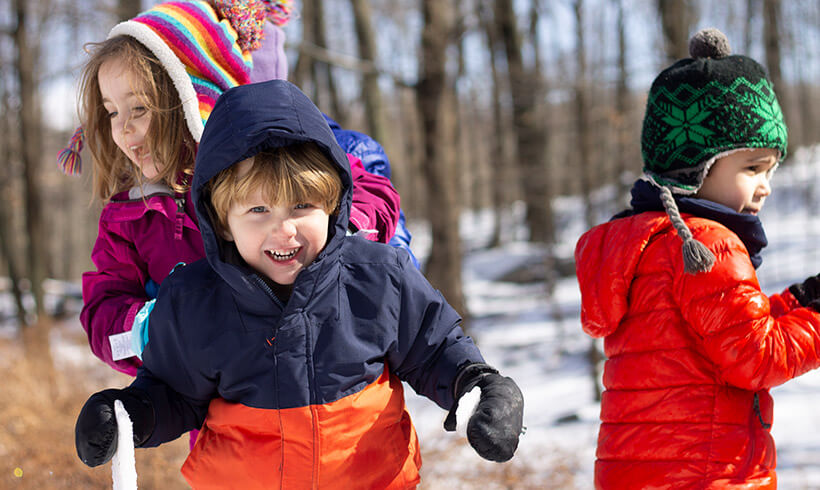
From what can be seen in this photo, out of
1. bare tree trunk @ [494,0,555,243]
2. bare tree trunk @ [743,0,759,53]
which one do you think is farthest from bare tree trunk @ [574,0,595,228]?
bare tree trunk @ [743,0,759,53]

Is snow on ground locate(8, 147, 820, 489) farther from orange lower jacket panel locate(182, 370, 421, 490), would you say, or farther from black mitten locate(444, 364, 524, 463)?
orange lower jacket panel locate(182, 370, 421, 490)

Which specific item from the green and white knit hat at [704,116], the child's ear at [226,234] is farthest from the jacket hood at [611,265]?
the child's ear at [226,234]

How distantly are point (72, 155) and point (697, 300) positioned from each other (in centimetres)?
190

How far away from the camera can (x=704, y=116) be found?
6.64 feet

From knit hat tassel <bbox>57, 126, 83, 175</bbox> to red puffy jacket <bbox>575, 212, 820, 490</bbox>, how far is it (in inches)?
64.5

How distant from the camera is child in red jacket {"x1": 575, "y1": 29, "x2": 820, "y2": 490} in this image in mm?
1852

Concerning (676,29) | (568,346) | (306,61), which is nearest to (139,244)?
(676,29)

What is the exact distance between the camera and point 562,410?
812 centimetres

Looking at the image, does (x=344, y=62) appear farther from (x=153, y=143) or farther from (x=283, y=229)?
(x=283, y=229)

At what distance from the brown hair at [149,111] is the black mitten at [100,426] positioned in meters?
0.61

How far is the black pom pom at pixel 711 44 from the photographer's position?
210cm

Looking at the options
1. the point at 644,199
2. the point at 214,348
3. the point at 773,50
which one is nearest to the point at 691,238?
the point at 644,199

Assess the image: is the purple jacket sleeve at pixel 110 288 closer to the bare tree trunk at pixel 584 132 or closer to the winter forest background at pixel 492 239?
the winter forest background at pixel 492 239

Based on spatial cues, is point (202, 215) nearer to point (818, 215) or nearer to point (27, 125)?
point (27, 125)
